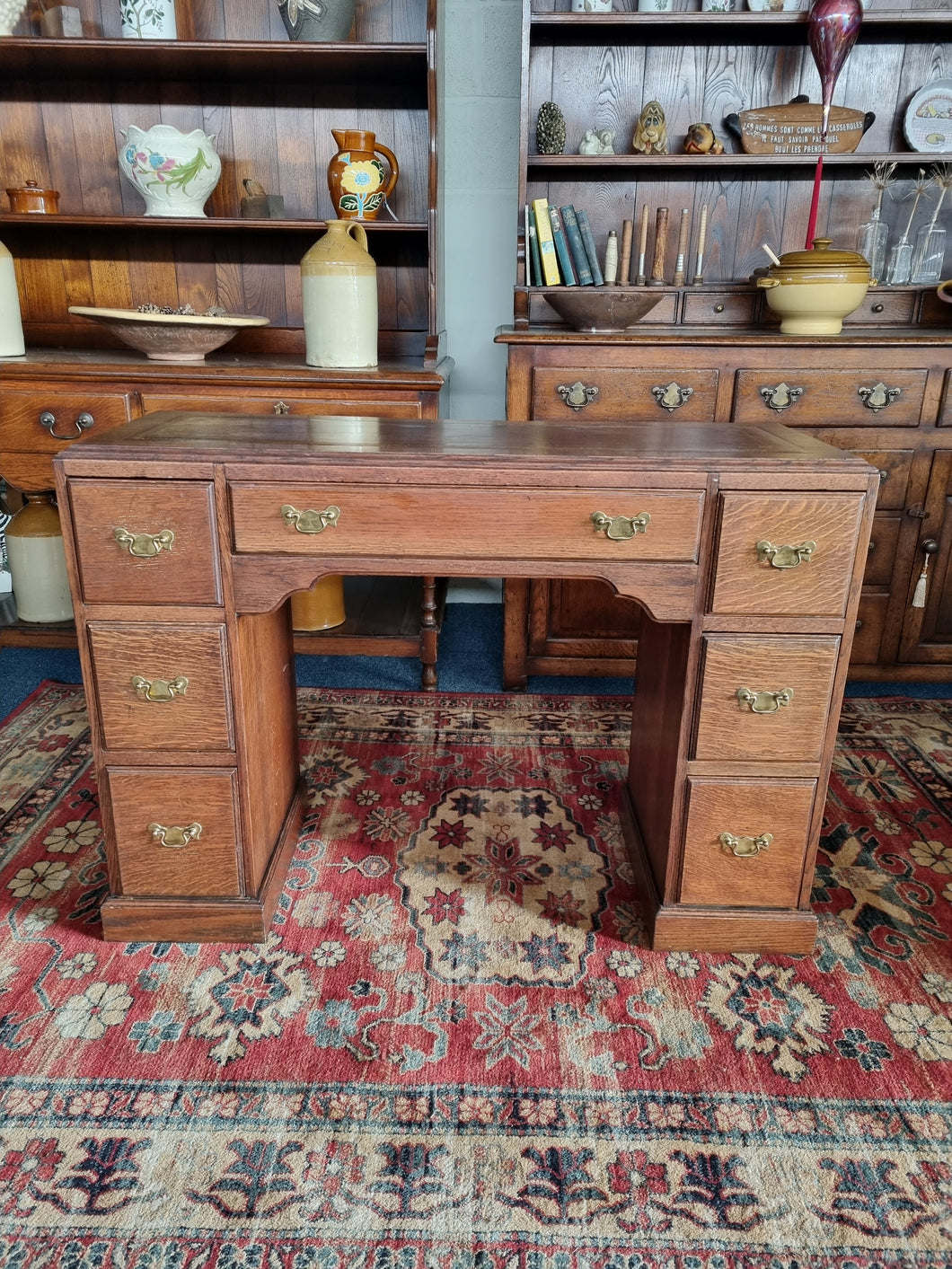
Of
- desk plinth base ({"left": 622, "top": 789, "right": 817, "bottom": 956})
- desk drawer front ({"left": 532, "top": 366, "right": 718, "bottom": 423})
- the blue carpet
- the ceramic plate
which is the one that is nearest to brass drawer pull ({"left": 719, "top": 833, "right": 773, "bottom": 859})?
desk plinth base ({"left": 622, "top": 789, "right": 817, "bottom": 956})

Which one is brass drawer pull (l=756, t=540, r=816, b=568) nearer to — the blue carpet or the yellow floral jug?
the blue carpet

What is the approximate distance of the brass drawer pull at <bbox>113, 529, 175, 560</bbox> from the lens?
1316 millimetres

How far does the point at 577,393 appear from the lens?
2.31m

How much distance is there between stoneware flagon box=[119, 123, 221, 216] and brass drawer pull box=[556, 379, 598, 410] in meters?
1.19

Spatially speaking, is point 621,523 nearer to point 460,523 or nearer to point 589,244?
point 460,523

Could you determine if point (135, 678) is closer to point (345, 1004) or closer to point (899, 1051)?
point (345, 1004)

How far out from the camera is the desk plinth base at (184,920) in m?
1.51

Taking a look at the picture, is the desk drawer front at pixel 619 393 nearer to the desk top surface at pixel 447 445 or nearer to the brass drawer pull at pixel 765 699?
the desk top surface at pixel 447 445

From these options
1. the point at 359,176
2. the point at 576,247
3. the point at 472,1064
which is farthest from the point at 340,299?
the point at 472,1064

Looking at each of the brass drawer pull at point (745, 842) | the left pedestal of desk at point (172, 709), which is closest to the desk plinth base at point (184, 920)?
the left pedestal of desk at point (172, 709)

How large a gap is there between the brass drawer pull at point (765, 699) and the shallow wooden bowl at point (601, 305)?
4.32 feet

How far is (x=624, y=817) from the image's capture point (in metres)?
1.87

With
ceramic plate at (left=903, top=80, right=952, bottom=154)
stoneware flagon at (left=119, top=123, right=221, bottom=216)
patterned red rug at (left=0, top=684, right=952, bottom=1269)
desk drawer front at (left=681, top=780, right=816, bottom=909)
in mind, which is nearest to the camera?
patterned red rug at (left=0, top=684, right=952, bottom=1269)

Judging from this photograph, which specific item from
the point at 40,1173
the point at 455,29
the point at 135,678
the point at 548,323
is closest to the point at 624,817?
the point at 135,678
